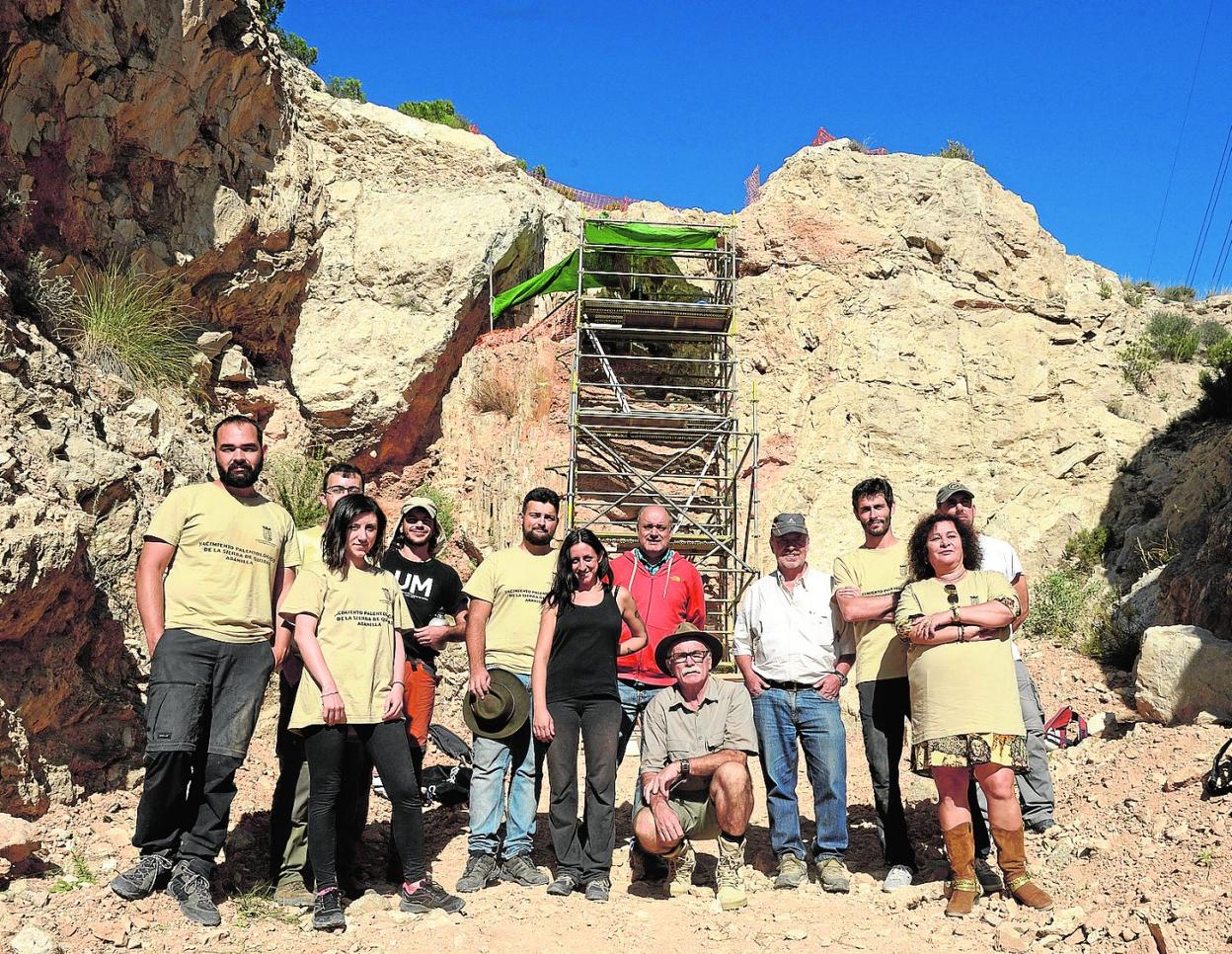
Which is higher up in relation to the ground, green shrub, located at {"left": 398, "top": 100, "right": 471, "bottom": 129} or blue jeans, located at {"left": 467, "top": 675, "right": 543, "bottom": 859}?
green shrub, located at {"left": 398, "top": 100, "right": 471, "bottom": 129}

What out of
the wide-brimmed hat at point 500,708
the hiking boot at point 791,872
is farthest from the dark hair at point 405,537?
the hiking boot at point 791,872

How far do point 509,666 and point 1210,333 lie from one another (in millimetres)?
12801

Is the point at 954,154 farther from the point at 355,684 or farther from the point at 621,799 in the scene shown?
the point at 355,684

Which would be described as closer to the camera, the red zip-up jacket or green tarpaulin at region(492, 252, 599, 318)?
the red zip-up jacket

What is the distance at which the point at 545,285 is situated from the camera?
12.5m

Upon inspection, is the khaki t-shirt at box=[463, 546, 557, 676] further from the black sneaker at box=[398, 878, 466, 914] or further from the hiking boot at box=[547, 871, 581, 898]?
the black sneaker at box=[398, 878, 466, 914]

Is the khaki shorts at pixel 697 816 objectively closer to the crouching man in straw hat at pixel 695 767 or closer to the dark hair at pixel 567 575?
the crouching man in straw hat at pixel 695 767

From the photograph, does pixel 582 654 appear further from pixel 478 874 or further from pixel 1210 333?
pixel 1210 333

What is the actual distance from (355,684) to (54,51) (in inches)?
194

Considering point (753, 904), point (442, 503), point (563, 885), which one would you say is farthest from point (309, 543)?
point (442, 503)

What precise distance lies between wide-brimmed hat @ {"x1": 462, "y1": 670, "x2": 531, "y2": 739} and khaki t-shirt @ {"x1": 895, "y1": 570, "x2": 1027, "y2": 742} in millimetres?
1824

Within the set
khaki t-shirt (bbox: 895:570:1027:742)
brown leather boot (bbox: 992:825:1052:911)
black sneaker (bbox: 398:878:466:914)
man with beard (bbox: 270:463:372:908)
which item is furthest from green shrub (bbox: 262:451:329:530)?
brown leather boot (bbox: 992:825:1052:911)

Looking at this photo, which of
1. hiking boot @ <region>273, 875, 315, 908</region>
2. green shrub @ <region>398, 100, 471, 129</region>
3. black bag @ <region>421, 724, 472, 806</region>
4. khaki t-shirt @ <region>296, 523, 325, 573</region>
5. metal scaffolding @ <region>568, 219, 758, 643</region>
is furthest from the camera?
green shrub @ <region>398, 100, 471, 129</region>

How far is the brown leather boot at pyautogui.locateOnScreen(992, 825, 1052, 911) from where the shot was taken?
4176mm
